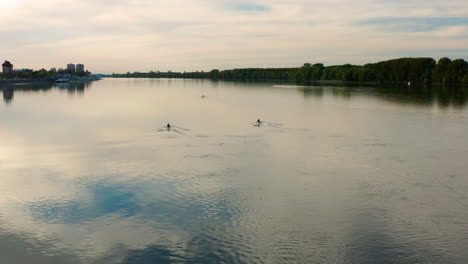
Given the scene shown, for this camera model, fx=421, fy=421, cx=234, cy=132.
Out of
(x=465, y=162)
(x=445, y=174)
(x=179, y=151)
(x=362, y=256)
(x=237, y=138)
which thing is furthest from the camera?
(x=237, y=138)

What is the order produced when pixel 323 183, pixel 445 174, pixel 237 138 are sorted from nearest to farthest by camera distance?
pixel 323 183 → pixel 445 174 → pixel 237 138

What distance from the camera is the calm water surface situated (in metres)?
18.5

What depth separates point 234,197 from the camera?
2544 centimetres

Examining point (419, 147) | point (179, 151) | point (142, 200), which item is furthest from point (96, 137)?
point (419, 147)

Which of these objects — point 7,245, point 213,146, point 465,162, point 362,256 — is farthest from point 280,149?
point 7,245

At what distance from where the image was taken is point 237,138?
47.5 meters

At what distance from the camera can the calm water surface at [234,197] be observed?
18.5 m

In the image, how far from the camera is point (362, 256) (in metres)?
17.8

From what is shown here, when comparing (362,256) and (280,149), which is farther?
(280,149)

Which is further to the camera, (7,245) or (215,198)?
(215,198)

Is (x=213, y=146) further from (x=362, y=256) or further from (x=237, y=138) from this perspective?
(x=362, y=256)

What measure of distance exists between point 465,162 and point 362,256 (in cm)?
2215

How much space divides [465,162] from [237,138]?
22.7 metres

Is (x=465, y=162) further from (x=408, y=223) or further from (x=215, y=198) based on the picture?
(x=215, y=198)
